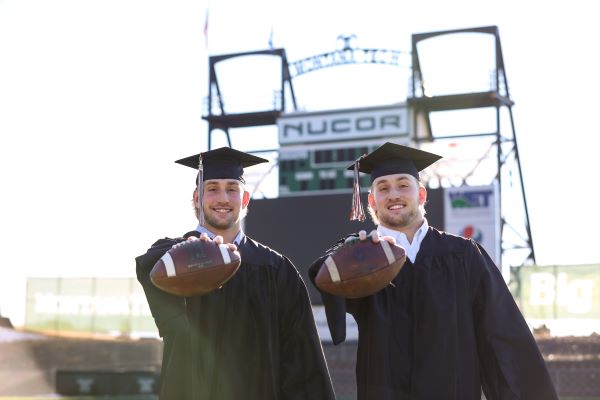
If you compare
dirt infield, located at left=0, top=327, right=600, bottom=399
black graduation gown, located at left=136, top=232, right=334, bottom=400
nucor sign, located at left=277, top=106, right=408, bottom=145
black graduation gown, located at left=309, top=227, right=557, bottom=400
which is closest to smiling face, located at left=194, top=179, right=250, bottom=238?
black graduation gown, located at left=136, top=232, right=334, bottom=400

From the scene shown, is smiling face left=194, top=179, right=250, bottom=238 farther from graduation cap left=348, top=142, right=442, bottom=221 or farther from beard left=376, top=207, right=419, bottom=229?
beard left=376, top=207, right=419, bottom=229

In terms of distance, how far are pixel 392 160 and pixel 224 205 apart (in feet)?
3.00

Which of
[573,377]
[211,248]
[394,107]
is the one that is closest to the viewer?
[211,248]

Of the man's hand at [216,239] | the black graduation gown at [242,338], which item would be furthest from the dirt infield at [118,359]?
the man's hand at [216,239]

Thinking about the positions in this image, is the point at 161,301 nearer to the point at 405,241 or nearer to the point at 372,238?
the point at 372,238

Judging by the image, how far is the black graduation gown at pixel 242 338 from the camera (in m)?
4.87

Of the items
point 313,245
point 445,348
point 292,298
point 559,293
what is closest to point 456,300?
point 445,348

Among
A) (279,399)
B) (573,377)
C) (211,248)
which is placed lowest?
(573,377)

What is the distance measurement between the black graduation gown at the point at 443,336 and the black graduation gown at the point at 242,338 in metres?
0.29

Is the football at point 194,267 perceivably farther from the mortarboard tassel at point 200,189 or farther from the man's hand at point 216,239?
the mortarboard tassel at point 200,189

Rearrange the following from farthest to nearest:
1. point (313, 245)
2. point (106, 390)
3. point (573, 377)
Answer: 1. point (313, 245)
2. point (573, 377)
3. point (106, 390)

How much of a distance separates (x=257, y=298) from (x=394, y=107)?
64.1 ft

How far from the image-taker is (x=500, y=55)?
23.5 m

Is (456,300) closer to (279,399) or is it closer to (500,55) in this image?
(279,399)
